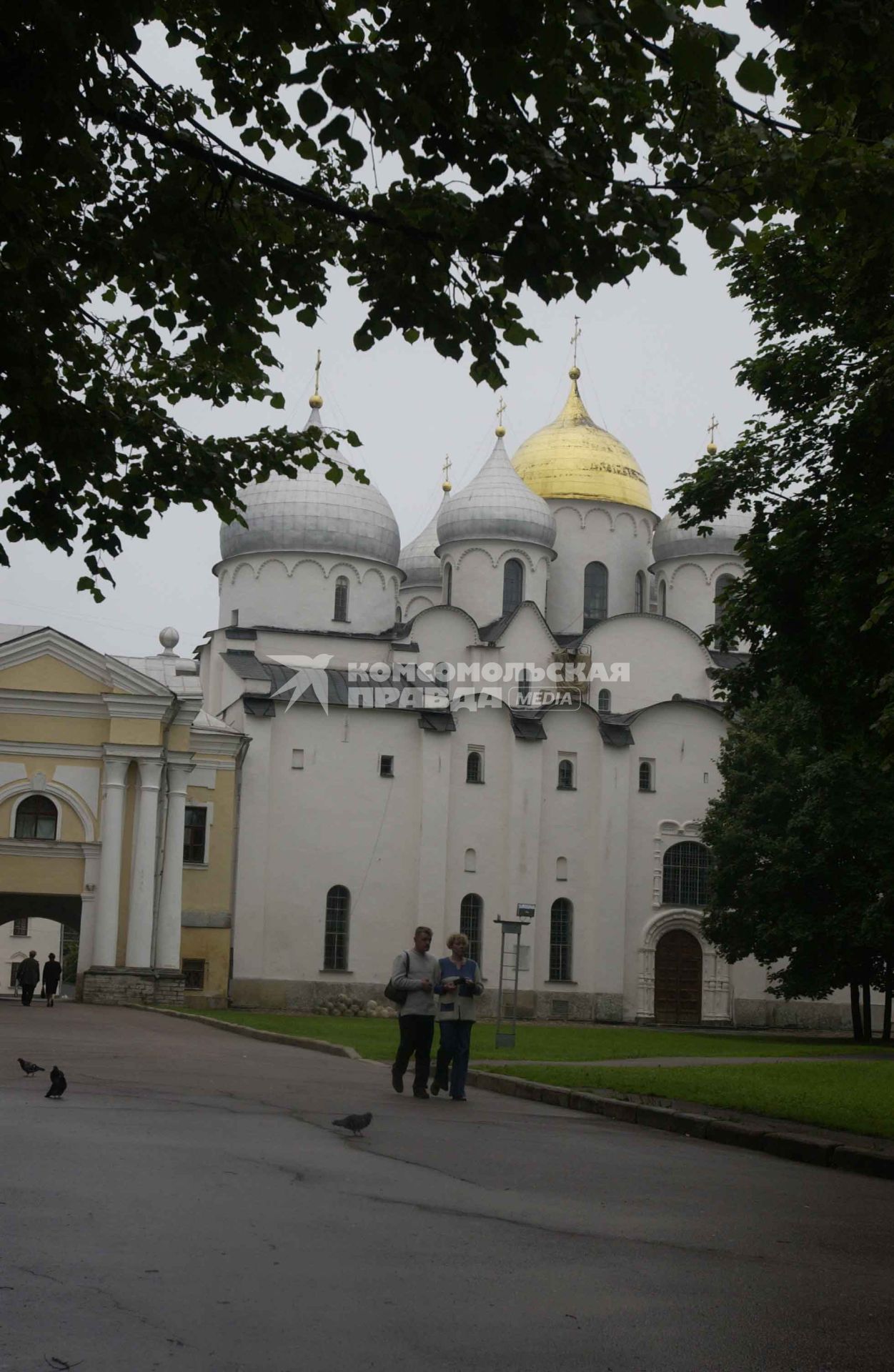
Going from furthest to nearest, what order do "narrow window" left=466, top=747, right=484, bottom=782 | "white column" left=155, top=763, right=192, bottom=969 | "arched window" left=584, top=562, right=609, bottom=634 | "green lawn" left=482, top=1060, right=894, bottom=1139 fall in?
"arched window" left=584, top=562, right=609, bottom=634 < "narrow window" left=466, top=747, right=484, bottom=782 < "white column" left=155, top=763, right=192, bottom=969 < "green lawn" left=482, top=1060, right=894, bottom=1139

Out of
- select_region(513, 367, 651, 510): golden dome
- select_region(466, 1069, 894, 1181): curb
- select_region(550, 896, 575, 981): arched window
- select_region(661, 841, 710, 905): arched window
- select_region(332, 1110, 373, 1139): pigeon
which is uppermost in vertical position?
select_region(513, 367, 651, 510): golden dome

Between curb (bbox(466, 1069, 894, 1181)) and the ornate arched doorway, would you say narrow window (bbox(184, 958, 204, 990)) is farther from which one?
curb (bbox(466, 1069, 894, 1181))

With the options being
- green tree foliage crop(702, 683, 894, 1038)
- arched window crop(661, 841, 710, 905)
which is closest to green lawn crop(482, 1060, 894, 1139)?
green tree foliage crop(702, 683, 894, 1038)

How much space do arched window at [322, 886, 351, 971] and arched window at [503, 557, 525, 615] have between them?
1205cm

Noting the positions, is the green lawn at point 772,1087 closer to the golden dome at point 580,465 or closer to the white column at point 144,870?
the white column at point 144,870

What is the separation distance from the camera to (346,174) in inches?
473

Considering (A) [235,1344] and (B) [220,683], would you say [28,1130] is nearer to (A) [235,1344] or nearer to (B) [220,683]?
(A) [235,1344]

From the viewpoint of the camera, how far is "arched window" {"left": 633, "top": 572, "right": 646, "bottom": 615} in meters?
60.0

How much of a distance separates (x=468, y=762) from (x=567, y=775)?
3.14 m

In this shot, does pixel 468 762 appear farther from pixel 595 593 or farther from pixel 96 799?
pixel 96 799

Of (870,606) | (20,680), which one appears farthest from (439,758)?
(870,606)

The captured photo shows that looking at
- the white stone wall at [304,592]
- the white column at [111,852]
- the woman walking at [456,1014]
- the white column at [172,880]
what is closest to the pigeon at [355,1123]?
the woman walking at [456,1014]

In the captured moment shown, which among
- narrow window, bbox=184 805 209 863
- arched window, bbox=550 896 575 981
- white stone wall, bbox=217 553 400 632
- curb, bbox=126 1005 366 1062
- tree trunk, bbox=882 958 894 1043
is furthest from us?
white stone wall, bbox=217 553 400 632

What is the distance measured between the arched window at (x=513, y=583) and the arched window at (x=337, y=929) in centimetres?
1205
